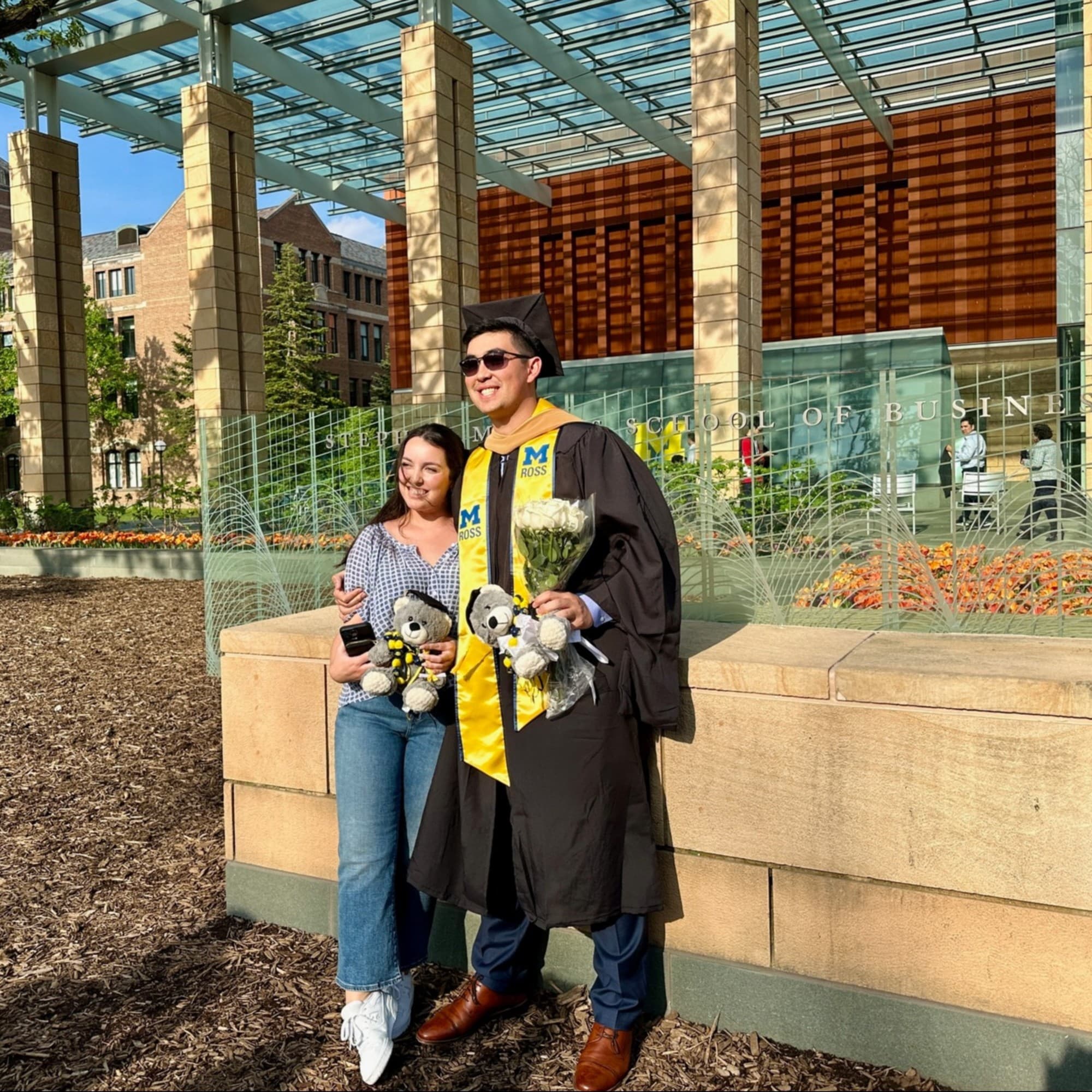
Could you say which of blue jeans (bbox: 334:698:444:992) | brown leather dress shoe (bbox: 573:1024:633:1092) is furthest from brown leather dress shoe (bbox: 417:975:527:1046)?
brown leather dress shoe (bbox: 573:1024:633:1092)

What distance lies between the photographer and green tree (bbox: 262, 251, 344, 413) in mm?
50125

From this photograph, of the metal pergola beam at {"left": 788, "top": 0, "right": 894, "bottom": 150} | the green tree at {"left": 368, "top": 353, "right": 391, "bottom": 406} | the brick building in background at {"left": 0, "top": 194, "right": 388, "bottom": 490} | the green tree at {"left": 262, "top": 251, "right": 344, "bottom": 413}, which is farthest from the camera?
the green tree at {"left": 368, "top": 353, "right": 391, "bottom": 406}

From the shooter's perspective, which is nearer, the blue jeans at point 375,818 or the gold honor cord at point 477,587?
the gold honor cord at point 477,587

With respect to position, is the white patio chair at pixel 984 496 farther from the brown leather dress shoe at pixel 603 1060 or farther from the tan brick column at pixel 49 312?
the tan brick column at pixel 49 312

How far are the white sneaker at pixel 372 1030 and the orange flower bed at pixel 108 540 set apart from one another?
1460 centimetres

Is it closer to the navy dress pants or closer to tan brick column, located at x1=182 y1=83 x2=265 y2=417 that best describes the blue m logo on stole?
the navy dress pants

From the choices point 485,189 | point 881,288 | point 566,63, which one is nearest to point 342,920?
point 566,63

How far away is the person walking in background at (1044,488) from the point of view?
6.30 metres

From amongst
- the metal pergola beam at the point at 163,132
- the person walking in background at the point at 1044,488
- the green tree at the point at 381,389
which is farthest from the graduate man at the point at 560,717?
the green tree at the point at 381,389

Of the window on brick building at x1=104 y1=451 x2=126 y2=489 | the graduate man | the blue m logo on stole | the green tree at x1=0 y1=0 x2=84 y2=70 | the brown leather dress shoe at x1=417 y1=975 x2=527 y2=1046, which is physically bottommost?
the brown leather dress shoe at x1=417 y1=975 x2=527 y2=1046

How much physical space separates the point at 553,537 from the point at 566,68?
19918 mm

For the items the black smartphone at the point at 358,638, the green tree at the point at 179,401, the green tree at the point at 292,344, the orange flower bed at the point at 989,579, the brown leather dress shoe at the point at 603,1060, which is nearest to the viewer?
the brown leather dress shoe at the point at 603,1060

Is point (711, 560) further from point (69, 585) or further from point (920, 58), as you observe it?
point (920, 58)

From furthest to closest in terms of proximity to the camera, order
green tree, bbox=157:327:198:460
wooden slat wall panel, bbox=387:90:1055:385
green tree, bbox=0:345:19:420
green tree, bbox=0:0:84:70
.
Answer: green tree, bbox=157:327:198:460 < green tree, bbox=0:345:19:420 < wooden slat wall panel, bbox=387:90:1055:385 < green tree, bbox=0:0:84:70
